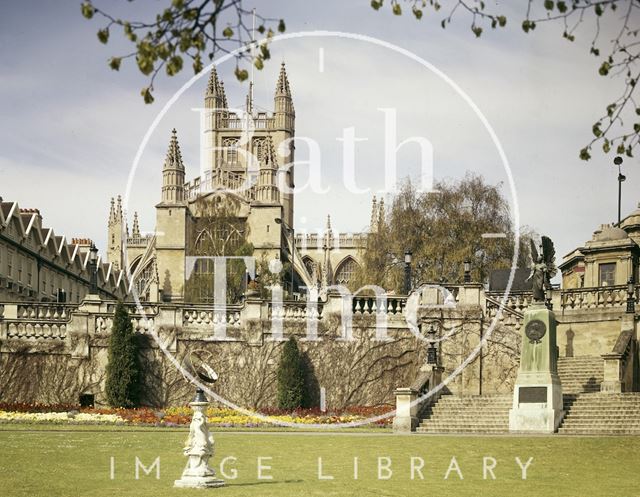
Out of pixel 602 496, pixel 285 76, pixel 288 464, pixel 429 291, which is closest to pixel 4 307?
pixel 429 291

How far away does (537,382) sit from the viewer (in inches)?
1351

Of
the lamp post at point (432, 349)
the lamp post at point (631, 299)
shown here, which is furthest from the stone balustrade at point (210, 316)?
the lamp post at point (631, 299)

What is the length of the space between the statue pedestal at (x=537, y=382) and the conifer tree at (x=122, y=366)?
48.5ft

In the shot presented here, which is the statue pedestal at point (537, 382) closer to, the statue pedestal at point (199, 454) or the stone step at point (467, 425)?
the stone step at point (467, 425)

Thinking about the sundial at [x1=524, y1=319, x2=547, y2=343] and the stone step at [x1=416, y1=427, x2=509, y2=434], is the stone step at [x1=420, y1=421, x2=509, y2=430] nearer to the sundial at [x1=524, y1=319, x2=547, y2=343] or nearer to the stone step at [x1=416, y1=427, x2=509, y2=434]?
the stone step at [x1=416, y1=427, x2=509, y2=434]

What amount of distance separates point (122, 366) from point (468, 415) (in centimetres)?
1364

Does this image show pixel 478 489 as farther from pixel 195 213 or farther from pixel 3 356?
pixel 195 213

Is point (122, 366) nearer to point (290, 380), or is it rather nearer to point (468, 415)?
point (290, 380)

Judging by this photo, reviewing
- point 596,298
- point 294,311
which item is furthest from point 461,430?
point 294,311

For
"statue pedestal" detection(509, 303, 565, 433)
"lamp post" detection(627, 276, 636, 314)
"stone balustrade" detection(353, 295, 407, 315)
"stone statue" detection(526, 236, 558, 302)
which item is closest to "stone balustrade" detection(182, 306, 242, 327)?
"stone balustrade" detection(353, 295, 407, 315)

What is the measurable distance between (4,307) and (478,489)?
29014 mm

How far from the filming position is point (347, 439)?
2938 centimetres

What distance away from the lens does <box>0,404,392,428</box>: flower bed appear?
36219 millimetres

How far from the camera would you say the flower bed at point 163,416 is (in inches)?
1426
